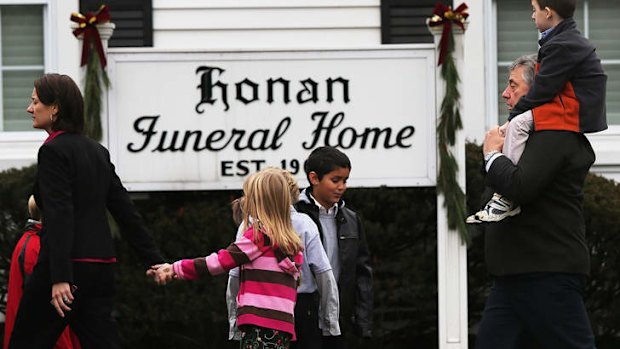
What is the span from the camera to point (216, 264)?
574 cm

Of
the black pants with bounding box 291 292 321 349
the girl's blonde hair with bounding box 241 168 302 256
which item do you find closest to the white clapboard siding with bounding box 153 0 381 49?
the black pants with bounding box 291 292 321 349

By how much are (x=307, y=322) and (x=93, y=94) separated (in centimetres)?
273

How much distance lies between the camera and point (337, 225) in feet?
21.7

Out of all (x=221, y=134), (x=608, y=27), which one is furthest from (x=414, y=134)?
(x=608, y=27)

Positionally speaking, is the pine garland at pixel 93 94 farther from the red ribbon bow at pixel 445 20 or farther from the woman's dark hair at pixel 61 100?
the woman's dark hair at pixel 61 100

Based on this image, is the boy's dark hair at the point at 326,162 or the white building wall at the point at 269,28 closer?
the boy's dark hair at the point at 326,162

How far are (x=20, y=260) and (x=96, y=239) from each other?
2.00 metres

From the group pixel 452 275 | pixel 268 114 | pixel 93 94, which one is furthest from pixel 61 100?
pixel 452 275

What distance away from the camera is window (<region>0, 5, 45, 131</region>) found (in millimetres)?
9875

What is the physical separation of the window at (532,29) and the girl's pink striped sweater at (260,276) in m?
4.45

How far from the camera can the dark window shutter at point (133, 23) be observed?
9.66 metres

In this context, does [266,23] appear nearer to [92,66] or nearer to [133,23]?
[133,23]

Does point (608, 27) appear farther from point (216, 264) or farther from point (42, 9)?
point (216, 264)

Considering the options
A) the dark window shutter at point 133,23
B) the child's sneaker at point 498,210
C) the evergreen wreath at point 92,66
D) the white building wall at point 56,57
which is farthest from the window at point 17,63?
the child's sneaker at point 498,210
